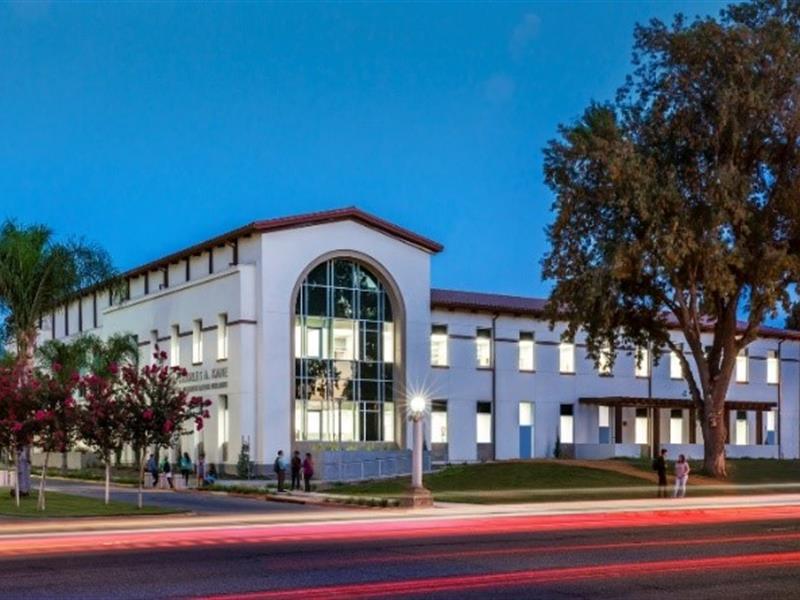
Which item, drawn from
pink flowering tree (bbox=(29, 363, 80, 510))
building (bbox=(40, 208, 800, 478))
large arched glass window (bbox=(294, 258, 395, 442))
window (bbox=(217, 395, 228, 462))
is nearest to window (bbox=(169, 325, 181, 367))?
building (bbox=(40, 208, 800, 478))

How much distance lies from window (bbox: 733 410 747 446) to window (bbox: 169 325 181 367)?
3464cm

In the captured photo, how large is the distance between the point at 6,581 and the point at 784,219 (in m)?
37.5

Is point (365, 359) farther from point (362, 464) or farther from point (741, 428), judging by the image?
point (741, 428)

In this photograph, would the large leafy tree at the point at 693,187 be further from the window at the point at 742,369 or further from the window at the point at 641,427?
the window at the point at 742,369

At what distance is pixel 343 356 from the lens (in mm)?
58094

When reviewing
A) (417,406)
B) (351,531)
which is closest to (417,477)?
(417,406)

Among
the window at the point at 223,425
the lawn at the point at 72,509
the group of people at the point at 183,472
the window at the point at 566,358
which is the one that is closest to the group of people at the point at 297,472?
the group of people at the point at 183,472

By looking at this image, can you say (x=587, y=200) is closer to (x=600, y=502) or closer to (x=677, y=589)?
(x=600, y=502)

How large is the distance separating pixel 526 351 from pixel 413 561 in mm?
47099

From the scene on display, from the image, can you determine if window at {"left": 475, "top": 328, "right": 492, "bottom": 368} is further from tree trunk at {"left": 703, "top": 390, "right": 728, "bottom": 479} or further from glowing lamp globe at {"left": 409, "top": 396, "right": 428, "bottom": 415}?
glowing lamp globe at {"left": 409, "top": 396, "right": 428, "bottom": 415}

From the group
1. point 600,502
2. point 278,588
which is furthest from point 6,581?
point 600,502

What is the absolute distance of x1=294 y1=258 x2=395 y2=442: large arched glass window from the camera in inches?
2223

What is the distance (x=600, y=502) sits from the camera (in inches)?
1512

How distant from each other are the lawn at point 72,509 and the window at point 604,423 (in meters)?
35.1
